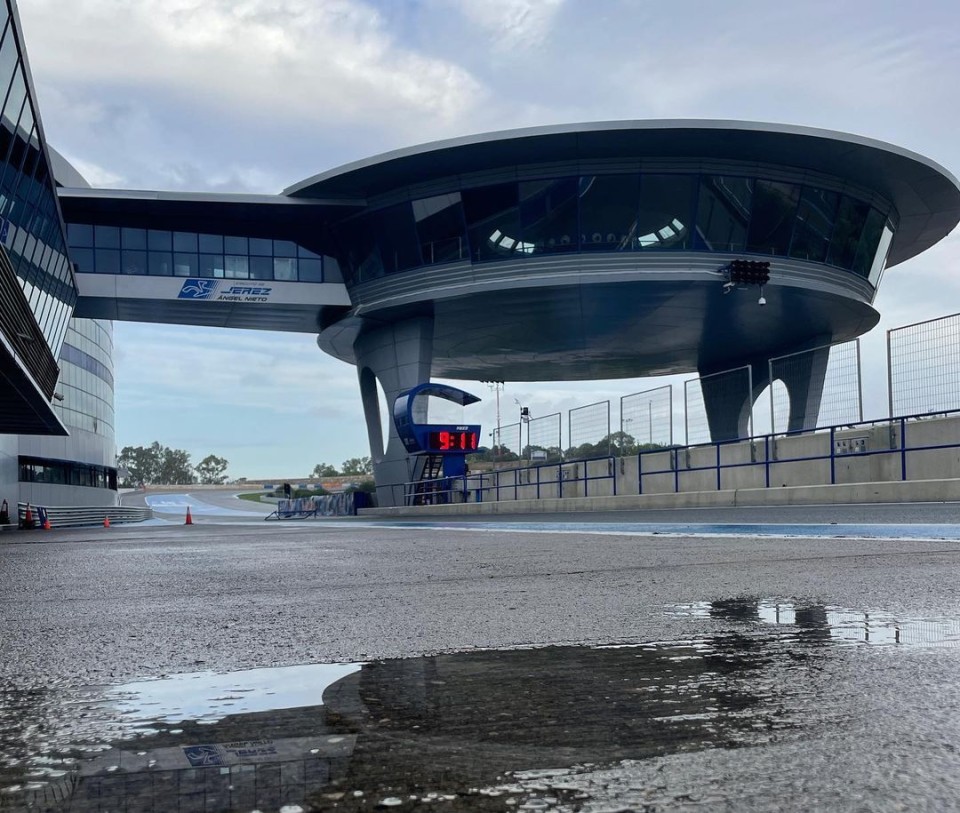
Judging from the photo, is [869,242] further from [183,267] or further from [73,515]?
[73,515]

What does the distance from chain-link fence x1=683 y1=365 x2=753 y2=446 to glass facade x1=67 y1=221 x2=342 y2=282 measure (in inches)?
973

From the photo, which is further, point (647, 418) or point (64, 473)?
point (64, 473)

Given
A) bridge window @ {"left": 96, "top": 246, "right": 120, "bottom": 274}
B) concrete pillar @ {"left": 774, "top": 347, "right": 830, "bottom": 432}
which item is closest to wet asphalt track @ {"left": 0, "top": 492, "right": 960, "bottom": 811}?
concrete pillar @ {"left": 774, "top": 347, "right": 830, "bottom": 432}

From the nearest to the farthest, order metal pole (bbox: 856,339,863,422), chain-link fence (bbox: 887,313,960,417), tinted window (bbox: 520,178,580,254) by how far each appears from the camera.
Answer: chain-link fence (bbox: 887,313,960,417), metal pole (bbox: 856,339,863,422), tinted window (bbox: 520,178,580,254)

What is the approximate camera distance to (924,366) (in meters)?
17.5

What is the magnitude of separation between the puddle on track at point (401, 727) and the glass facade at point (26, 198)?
55.3ft

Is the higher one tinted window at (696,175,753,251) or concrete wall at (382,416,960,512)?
tinted window at (696,175,753,251)

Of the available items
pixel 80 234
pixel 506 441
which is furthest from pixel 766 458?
pixel 80 234

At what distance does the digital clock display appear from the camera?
42656 mm

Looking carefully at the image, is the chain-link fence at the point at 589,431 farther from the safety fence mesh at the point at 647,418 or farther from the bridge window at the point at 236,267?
the bridge window at the point at 236,267

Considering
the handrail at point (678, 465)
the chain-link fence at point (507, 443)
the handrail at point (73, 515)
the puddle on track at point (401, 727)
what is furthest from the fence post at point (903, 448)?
the handrail at point (73, 515)

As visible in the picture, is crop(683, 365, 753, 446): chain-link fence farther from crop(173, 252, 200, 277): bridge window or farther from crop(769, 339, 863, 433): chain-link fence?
crop(173, 252, 200, 277): bridge window

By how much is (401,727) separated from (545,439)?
3161cm

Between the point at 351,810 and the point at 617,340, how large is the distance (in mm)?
47165
